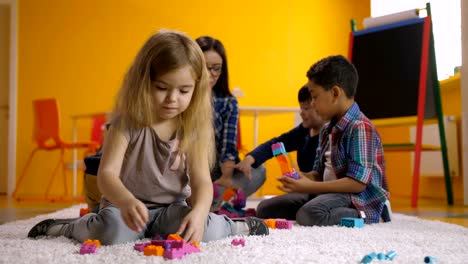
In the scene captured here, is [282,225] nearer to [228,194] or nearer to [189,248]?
[189,248]

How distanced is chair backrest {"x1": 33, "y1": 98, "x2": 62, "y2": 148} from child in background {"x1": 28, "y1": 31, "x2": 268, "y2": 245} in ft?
8.59

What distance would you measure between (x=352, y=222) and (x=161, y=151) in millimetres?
703

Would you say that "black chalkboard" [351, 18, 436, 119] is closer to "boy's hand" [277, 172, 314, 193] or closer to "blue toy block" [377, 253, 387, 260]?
"boy's hand" [277, 172, 314, 193]

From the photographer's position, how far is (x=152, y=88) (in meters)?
1.28

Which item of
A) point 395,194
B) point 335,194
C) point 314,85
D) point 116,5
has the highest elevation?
point 116,5

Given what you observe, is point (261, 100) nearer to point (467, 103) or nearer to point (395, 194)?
point (395, 194)

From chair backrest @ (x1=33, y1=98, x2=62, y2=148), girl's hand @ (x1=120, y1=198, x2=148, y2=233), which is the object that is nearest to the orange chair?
chair backrest @ (x1=33, y1=98, x2=62, y2=148)

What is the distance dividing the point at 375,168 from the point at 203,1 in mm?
3836

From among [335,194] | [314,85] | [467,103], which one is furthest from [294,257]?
[467,103]

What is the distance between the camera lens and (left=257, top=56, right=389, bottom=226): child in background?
5.92ft

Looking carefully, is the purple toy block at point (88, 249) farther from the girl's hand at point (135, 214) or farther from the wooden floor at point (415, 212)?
the wooden floor at point (415, 212)

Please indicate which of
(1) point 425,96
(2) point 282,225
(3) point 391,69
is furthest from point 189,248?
(3) point 391,69

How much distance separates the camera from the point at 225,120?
231 cm

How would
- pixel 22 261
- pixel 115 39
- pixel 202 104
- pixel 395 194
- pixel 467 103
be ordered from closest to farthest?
pixel 22 261 → pixel 202 104 → pixel 467 103 → pixel 395 194 → pixel 115 39
